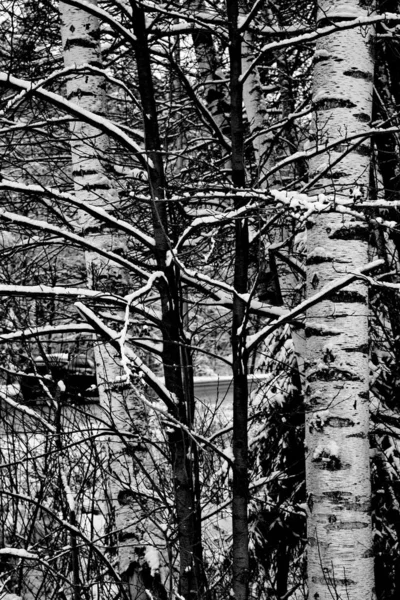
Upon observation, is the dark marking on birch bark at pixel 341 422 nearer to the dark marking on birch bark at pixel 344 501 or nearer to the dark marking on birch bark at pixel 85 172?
the dark marking on birch bark at pixel 344 501

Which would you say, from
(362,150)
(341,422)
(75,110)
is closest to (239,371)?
(341,422)

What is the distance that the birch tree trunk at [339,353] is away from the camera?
3588mm

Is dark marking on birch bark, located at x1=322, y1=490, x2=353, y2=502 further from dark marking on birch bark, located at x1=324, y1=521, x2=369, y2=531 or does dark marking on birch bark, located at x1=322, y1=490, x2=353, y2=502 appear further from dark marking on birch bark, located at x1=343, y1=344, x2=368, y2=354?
dark marking on birch bark, located at x1=343, y1=344, x2=368, y2=354

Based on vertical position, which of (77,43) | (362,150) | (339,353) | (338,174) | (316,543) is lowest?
(316,543)

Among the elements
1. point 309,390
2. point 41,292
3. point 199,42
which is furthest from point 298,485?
point 199,42

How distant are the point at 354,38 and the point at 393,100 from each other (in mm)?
1850

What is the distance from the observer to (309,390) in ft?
12.5

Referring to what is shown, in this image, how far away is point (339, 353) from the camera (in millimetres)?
3711

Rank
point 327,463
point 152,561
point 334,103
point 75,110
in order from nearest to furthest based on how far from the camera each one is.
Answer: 1. point 327,463
2. point 334,103
3. point 75,110
4. point 152,561

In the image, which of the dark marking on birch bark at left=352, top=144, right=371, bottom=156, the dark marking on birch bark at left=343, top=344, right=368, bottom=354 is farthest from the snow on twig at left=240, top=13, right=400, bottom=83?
the dark marking on birch bark at left=343, top=344, right=368, bottom=354

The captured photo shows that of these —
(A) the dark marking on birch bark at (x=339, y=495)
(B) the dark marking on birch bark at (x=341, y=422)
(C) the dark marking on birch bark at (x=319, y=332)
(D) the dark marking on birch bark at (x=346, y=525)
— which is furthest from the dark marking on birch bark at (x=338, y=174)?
(D) the dark marking on birch bark at (x=346, y=525)

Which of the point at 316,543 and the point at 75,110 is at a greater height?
the point at 75,110

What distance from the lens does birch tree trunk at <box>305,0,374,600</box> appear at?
3.59 metres

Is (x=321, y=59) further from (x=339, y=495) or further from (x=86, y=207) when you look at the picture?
(x=339, y=495)
